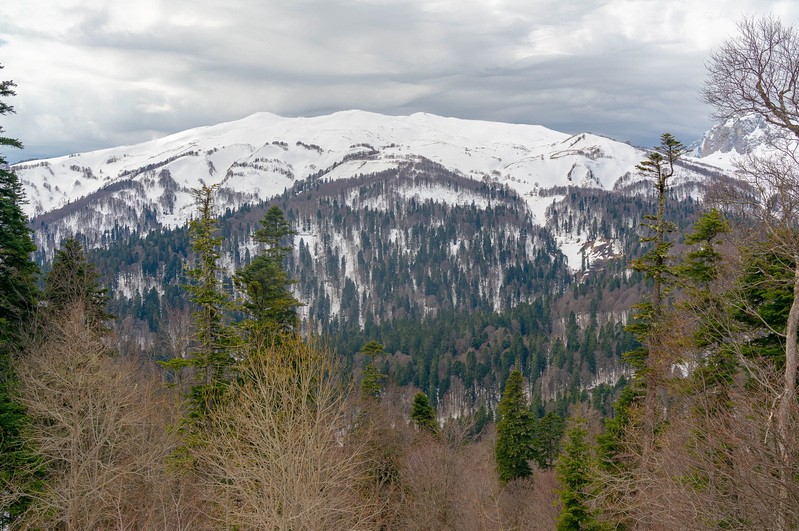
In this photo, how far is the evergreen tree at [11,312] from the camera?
15889 mm

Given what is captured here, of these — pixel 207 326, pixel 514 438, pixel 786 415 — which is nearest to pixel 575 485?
pixel 786 415

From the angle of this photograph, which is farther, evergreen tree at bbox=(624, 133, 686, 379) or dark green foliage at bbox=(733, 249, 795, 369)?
evergreen tree at bbox=(624, 133, 686, 379)

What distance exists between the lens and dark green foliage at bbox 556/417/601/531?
2009 centimetres

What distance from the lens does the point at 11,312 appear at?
2270 centimetres

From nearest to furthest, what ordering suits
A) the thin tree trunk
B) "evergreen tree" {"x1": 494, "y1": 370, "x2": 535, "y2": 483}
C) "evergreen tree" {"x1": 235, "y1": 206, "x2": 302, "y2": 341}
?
the thin tree trunk, "evergreen tree" {"x1": 235, "y1": 206, "x2": 302, "y2": 341}, "evergreen tree" {"x1": 494, "y1": 370, "x2": 535, "y2": 483}

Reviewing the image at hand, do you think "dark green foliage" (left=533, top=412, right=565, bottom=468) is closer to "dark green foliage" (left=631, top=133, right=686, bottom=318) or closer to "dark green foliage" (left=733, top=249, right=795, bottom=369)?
"dark green foliage" (left=631, top=133, right=686, bottom=318)

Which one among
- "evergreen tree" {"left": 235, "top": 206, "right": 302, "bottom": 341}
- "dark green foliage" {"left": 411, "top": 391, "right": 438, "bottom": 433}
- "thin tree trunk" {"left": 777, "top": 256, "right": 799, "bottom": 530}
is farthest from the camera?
"dark green foliage" {"left": 411, "top": 391, "right": 438, "bottom": 433}

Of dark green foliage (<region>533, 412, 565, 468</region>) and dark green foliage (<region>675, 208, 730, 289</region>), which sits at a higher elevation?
dark green foliage (<region>675, 208, 730, 289</region>)

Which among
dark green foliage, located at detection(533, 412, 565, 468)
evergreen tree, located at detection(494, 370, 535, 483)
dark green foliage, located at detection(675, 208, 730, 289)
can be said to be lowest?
dark green foliage, located at detection(533, 412, 565, 468)

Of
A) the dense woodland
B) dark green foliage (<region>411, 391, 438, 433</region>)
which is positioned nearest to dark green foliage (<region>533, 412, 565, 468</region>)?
dark green foliage (<region>411, 391, 438, 433</region>)

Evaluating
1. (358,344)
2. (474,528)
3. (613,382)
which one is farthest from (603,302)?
(474,528)

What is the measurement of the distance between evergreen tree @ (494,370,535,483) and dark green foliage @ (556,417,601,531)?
1867cm

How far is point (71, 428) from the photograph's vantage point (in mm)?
16578

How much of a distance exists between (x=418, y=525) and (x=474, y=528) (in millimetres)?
2459
